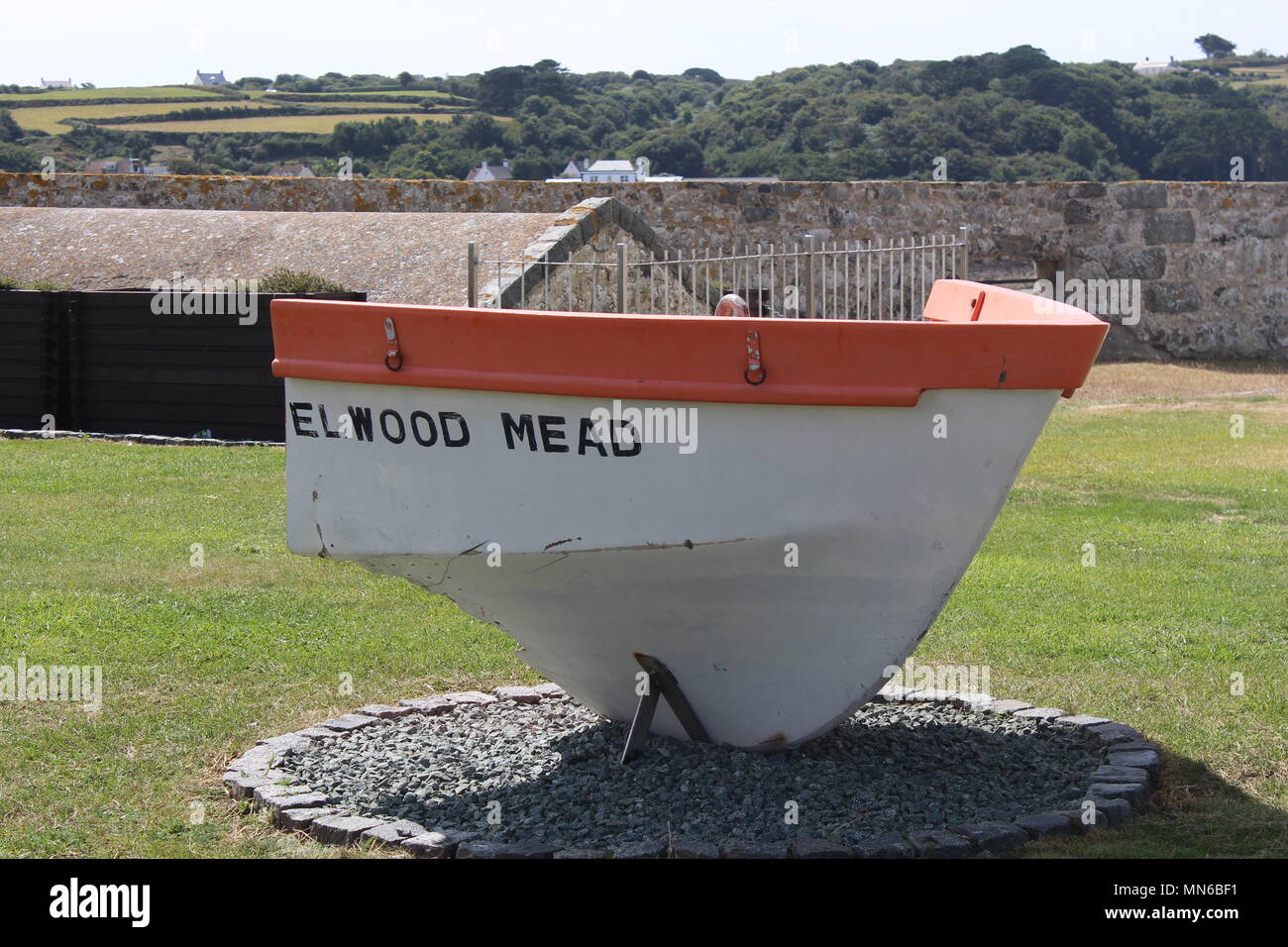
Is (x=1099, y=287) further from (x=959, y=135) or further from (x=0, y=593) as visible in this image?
(x=0, y=593)

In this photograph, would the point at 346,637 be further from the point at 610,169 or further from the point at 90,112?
the point at 90,112

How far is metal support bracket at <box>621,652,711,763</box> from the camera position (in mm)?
4867

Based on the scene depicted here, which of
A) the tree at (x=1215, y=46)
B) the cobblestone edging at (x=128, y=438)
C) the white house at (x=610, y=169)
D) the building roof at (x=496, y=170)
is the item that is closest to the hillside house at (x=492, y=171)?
the building roof at (x=496, y=170)

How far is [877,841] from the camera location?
424 cm

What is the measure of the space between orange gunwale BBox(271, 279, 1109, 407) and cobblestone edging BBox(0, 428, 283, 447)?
9.14 metres

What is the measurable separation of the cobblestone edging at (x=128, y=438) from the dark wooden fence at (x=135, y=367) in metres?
0.16

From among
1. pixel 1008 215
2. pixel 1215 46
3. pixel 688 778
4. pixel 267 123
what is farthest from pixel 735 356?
pixel 1215 46

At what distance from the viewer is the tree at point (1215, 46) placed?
86.1 metres

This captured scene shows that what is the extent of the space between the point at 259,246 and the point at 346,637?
385 inches

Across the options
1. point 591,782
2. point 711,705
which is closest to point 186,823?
point 591,782

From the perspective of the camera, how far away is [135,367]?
45.4ft
